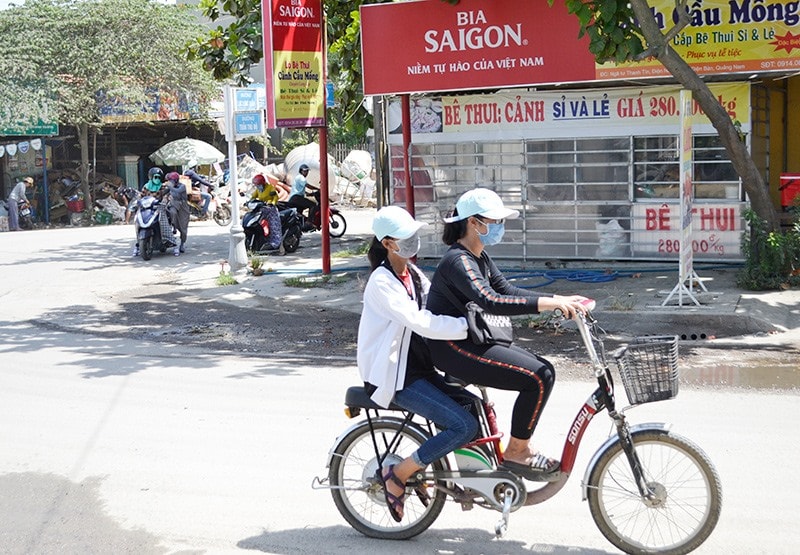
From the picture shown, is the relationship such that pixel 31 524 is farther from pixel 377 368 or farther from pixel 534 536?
pixel 534 536

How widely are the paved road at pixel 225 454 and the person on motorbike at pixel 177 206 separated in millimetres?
7768

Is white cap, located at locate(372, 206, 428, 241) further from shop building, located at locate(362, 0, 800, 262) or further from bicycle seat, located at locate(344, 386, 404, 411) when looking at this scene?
shop building, located at locate(362, 0, 800, 262)

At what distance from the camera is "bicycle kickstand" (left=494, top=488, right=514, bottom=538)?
196 inches

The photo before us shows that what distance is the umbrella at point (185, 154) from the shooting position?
33.0 m

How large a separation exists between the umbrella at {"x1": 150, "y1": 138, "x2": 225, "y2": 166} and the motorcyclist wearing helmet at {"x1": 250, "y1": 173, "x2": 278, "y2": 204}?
536 inches

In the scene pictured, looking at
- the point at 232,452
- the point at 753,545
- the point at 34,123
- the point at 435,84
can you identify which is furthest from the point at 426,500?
the point at 34,123

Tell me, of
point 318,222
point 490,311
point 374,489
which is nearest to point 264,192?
point 318,222

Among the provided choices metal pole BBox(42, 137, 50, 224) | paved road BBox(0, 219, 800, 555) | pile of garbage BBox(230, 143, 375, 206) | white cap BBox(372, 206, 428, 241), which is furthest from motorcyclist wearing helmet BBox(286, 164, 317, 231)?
white cap BBox(372, 206, 428, 241)

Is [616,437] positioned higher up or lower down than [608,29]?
lower down

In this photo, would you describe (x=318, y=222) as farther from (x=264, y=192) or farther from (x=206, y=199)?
(x=206, y=199)

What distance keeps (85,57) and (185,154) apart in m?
4.83

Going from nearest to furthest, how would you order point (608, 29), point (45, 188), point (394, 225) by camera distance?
point (394, 225) → point (608, 29) → point (45, 188)

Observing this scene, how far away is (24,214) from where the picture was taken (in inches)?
1151

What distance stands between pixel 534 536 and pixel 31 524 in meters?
2.97
